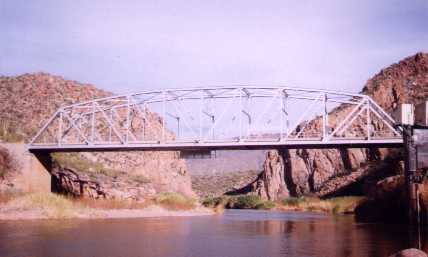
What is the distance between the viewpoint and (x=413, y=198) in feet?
79.5

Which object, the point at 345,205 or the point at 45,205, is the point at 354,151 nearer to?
the point at 345,205

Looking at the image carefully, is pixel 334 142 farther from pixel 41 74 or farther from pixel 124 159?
pixel 41 74

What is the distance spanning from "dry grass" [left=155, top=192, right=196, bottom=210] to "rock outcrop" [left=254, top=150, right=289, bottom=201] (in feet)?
214

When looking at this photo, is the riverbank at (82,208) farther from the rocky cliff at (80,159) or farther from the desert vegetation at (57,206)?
the rocky cliff at (80,159)

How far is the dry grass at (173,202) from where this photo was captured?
56875mm

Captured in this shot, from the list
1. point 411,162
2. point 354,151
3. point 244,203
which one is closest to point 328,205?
point 244,203

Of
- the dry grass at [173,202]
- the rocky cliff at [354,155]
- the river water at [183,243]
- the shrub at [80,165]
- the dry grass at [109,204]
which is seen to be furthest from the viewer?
the rocky cliff at [354,155]

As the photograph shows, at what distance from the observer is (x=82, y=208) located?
152ft

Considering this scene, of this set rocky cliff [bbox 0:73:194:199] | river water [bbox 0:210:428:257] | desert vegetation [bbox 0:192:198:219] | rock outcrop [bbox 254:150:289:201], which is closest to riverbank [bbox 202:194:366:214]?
rocky cliff [bbox 0:73:194:199]

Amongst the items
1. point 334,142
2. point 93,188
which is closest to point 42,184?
point 93,188

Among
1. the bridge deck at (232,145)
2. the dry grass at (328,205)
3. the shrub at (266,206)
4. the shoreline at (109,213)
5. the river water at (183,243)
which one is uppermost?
the bridge deck at (232,145)

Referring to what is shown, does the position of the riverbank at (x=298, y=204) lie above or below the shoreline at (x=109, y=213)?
below

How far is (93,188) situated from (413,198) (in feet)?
116

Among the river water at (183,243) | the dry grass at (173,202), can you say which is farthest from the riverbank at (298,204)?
the river water at (183,243)
